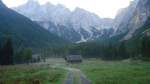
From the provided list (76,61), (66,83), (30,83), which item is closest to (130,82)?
(66,83)

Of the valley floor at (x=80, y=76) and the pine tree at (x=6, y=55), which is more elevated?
the pine tree at (x=6, y=55)

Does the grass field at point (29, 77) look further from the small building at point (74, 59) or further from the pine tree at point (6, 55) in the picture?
the small building at point (74, 59)

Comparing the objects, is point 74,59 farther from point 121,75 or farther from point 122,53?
point 121,75

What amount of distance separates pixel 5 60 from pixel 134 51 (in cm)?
8262

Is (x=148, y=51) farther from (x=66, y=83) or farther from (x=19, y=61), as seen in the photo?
(x=66, y=83)

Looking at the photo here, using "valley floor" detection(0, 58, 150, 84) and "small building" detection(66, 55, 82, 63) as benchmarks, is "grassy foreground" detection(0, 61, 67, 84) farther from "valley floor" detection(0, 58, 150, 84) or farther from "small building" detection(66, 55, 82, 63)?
"small building" detection(66, 55, 82, 63)

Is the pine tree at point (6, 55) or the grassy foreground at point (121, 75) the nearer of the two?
the grassy foreground at point (121, 75)

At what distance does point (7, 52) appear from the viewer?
432ft

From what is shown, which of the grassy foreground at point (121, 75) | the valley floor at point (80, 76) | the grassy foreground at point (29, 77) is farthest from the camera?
the grassy foreground at point (29, 77)

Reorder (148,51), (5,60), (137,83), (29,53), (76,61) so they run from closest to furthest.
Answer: (137,83) < (5,60) < (148,51) < (29,53) < (76,61)

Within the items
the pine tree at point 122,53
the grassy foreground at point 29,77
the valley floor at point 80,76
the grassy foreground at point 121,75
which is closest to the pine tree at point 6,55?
the valley floor at point 80,76

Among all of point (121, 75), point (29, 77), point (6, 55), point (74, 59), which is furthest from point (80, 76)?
point (74, 59)

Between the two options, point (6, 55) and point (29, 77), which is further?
point (6, 55)

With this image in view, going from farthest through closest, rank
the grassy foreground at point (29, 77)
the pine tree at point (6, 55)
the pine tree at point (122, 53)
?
the pine tree at point (122, 53) → the pine tree at point (6, 55) → the grassy foreground at point (29, 77)
